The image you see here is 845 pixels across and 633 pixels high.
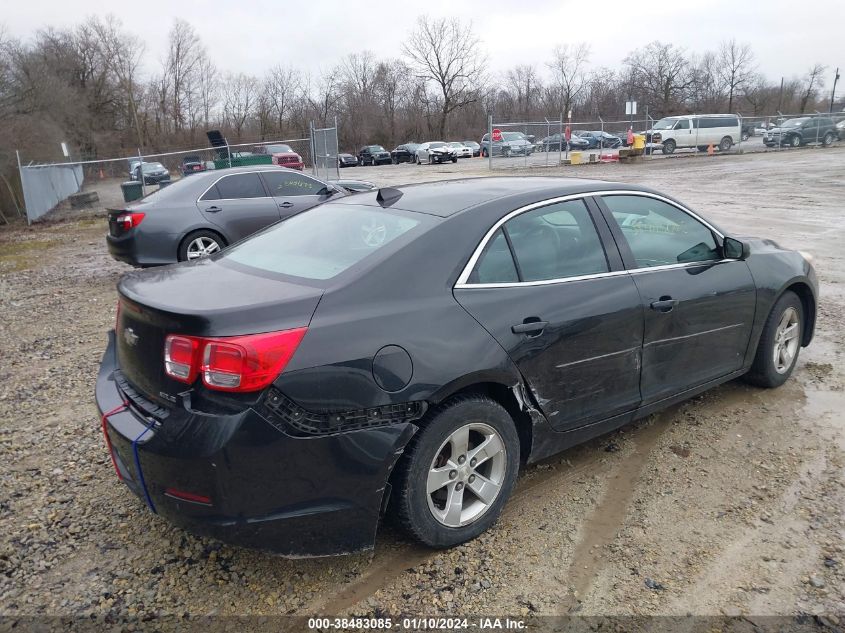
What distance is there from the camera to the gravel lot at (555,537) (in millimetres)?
2635

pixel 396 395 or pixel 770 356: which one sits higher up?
pixel 396 395

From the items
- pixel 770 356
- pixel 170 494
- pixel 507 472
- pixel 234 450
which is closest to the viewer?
pixel 234 450

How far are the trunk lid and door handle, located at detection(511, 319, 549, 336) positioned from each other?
3.09 ft

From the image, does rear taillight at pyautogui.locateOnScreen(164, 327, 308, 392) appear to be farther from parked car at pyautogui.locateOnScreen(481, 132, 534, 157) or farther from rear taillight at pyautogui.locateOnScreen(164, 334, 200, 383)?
parked car at pyautogui.locateOnScreen(481, 132, 534, 157)

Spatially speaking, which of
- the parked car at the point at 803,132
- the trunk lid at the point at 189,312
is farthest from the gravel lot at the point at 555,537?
the parked car at the point at 803,132

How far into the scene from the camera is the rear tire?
8.70 metres

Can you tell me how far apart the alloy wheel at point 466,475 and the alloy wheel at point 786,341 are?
2.64 metres

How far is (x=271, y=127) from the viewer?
2313 inches

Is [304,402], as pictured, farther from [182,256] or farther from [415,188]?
[182,256]

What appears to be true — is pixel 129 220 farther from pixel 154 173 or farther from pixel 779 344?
pixel 154 173

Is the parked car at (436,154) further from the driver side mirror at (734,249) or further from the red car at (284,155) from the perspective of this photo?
the driver side mirror at (734,249)

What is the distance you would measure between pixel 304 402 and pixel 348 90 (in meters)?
68.0

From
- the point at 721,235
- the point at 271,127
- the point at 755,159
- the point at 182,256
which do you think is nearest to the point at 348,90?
the point at 271,127

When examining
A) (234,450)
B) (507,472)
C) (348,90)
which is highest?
(348,90)
